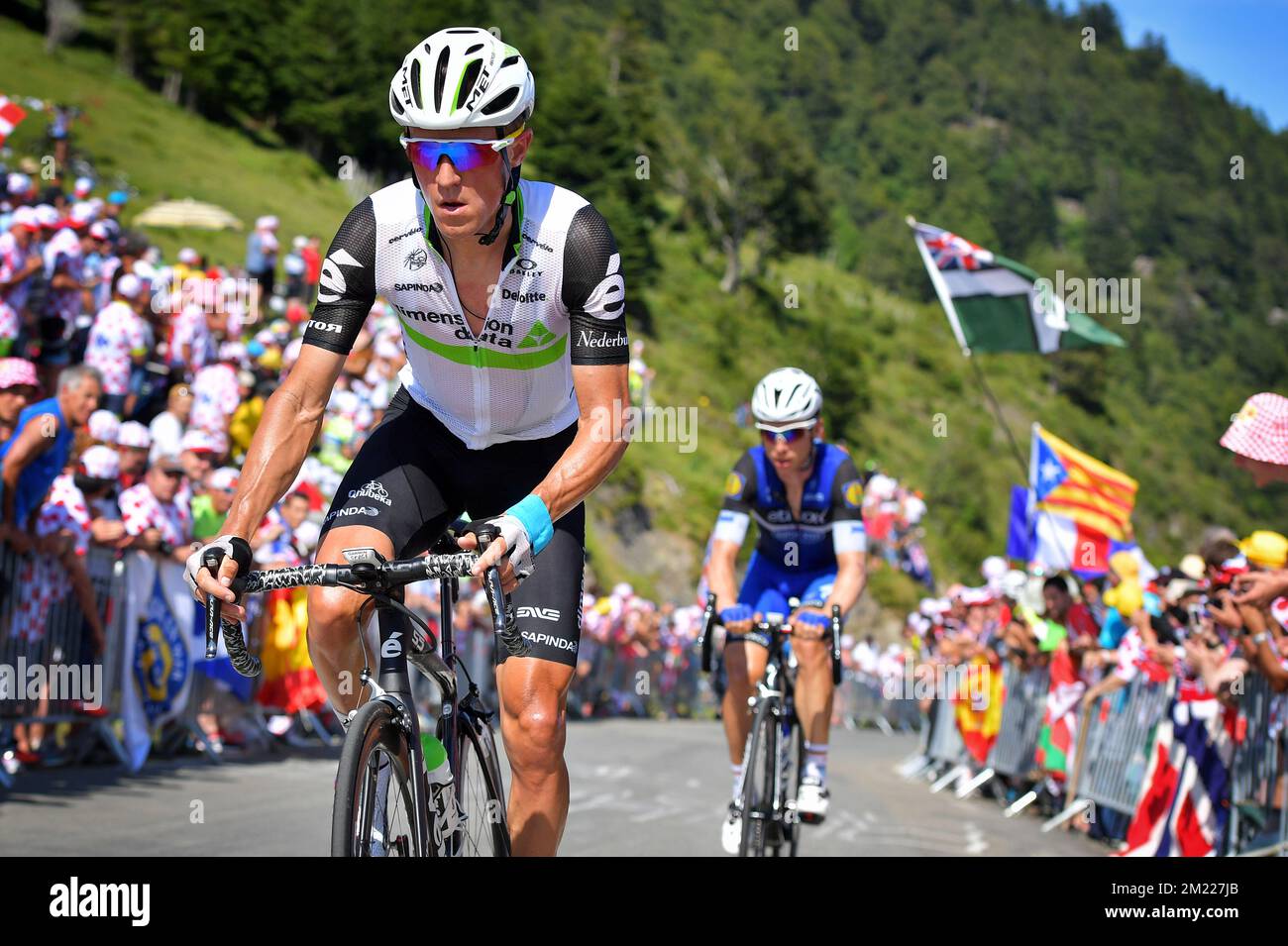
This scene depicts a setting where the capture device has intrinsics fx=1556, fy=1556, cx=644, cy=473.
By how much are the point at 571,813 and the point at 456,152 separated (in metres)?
6.78

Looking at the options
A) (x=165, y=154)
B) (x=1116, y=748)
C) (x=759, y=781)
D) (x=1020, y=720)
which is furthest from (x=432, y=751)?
(x=165, y=154)

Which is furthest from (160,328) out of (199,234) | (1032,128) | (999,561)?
(1032,128)

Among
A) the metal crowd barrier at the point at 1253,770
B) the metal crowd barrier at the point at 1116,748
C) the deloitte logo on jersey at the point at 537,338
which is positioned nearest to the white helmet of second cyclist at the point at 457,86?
the deloitte logo on jersey at the point at 537,338

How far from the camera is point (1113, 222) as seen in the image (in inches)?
6703

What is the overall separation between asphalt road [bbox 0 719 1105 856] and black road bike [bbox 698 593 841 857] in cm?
118


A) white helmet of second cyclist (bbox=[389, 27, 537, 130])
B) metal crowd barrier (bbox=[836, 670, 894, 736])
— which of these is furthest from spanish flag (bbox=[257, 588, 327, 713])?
metal crowd barrier (bbox=[836, 670, 894, 736])

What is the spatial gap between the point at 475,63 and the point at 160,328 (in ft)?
36.0

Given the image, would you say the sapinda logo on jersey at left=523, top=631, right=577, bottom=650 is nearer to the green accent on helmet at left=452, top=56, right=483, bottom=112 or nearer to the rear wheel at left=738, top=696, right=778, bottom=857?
the green accent on helmet at left=452, top=56, right=483, bottom=112

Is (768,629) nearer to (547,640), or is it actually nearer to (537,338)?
(547,640)

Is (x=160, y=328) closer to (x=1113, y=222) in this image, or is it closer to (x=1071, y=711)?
(x=1071, y=711)

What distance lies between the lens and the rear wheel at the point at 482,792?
470cm

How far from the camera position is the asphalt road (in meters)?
7.64

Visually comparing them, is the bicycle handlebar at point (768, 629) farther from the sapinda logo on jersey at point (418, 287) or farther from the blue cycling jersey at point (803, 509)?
the sapinda logo on jersey at point (418, 287)

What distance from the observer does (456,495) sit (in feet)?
16.7
